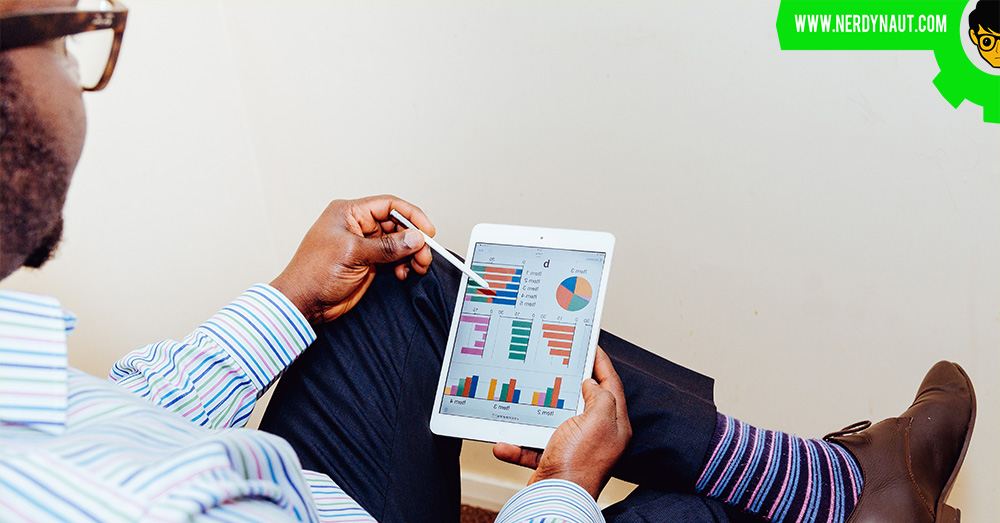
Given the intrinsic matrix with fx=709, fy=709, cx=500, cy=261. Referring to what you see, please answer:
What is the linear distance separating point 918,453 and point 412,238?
62cm

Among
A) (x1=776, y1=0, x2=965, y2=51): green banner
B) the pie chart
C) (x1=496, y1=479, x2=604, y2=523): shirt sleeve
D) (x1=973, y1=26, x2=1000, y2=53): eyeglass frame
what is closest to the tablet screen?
the pie chart

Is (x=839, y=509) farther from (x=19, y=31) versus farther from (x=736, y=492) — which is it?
(x=19, y=31)

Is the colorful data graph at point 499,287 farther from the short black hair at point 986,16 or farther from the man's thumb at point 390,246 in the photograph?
the short black hair at point 986,16

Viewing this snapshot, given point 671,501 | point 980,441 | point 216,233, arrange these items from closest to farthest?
1. point 671,501
2. point 980,441
3. point 216,233

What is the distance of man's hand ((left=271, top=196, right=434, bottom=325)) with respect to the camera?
798 mm

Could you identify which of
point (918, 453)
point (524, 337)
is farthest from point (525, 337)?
point (918, 453)

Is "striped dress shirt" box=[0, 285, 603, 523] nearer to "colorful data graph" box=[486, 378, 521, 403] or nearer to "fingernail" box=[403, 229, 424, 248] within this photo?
"colorful data graph" box=[486, 378, 521, 403]

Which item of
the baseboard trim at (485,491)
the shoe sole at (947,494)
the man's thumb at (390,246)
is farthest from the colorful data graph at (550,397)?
the baseboard trim at (485,491)

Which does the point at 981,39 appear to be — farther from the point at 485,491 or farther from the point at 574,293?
the point at 485,491

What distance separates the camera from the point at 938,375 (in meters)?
0.91

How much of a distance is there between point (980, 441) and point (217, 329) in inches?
38.9

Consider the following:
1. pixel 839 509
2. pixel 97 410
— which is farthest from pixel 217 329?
pixel 839 509

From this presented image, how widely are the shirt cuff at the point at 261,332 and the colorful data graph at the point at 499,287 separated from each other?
19 centimetres

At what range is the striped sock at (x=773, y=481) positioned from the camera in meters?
0.76
